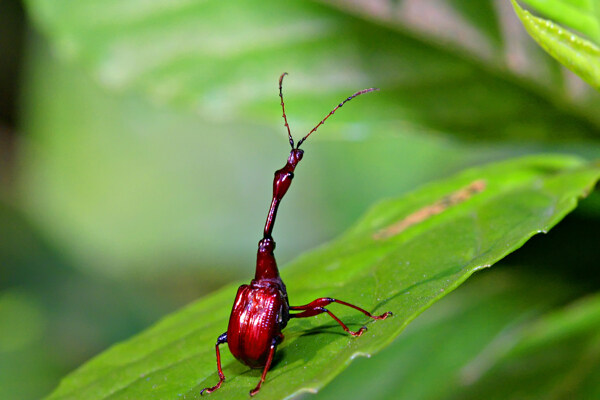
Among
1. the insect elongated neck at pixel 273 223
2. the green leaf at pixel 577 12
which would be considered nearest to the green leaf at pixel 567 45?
the green leaf at pixel 577 12

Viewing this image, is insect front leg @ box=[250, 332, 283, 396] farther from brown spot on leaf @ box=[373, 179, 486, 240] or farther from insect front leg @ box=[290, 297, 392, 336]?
brown spot on leaf @ box=[373, 179, 486, 240]

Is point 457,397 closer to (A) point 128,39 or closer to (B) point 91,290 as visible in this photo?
(A) point 128,39

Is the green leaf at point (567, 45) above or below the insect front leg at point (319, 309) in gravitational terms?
above

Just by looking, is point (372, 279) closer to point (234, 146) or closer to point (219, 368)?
point (219, 368)

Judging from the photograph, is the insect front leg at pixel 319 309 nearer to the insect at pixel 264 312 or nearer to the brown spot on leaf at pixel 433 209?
the insect at pixel 264 312

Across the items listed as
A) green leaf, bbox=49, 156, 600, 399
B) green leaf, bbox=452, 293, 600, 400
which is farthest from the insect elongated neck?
green leaf, bbox=452, 293, 600, 400

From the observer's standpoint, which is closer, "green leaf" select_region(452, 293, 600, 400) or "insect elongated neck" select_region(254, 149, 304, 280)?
"insect elongated neck" select_region(254, 149, 304, 280)

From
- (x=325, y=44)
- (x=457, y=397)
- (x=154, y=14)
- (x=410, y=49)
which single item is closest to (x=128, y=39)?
(x=154, y=14)
